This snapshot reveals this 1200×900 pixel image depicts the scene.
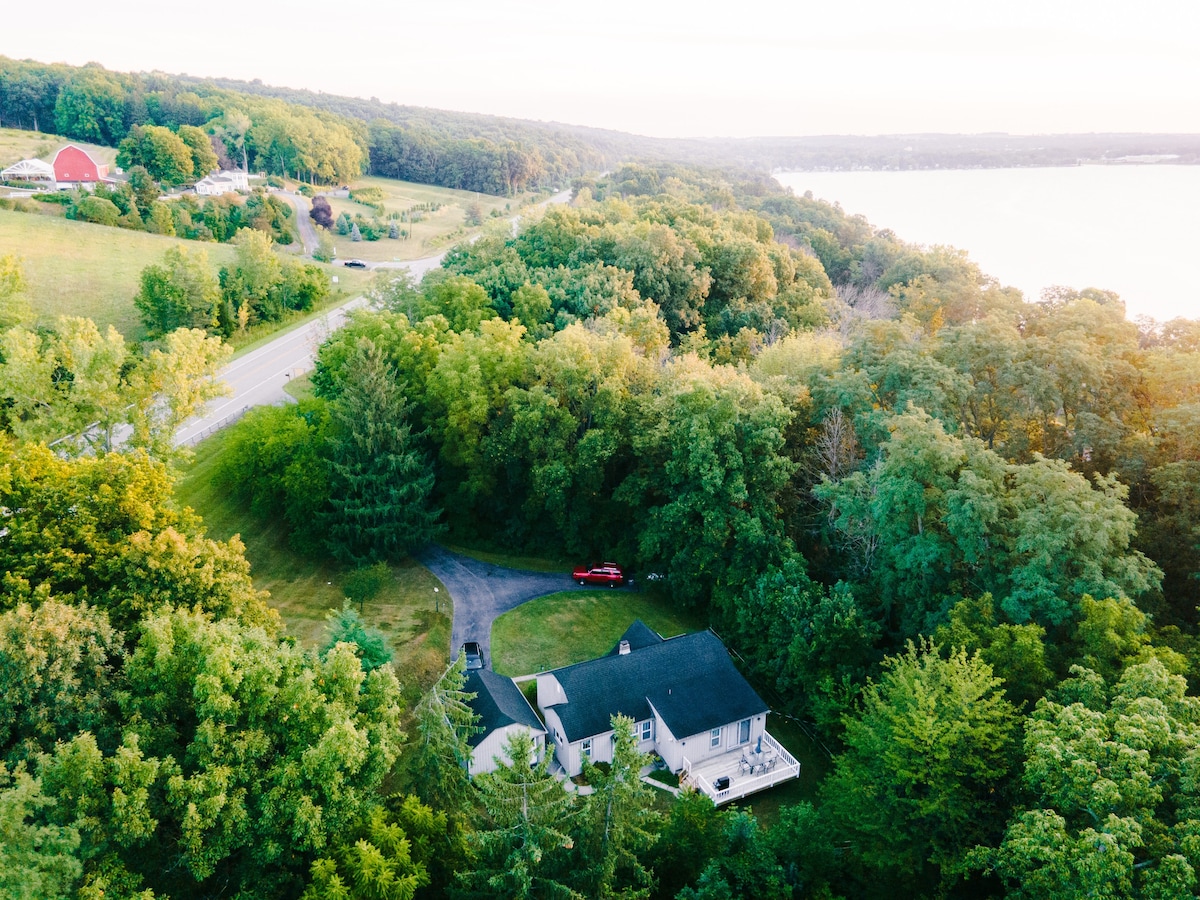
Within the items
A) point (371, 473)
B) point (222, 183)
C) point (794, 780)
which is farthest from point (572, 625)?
point (222, 183)

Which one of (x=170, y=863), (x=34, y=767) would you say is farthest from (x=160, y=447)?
(x=170, y=863)

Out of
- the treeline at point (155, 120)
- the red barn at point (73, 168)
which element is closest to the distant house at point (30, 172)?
the red barn at point (73, 168)

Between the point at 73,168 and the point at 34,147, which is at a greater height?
the point at 34,147

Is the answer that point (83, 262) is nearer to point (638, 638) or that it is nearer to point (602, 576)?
point (602, 576)

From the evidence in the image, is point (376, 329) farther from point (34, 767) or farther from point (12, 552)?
point (34, 767)

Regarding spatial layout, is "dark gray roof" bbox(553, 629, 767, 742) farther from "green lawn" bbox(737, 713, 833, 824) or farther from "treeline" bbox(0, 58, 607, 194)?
"treeline" bbox(0, 58, 607, 194)

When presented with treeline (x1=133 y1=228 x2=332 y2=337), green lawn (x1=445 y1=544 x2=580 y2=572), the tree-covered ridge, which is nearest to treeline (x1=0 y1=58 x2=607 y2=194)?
treeline (x1=133 y1=228 x2=332 y2=337)

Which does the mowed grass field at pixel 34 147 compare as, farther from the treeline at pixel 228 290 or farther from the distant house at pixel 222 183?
the treeline at pixel 228 290
